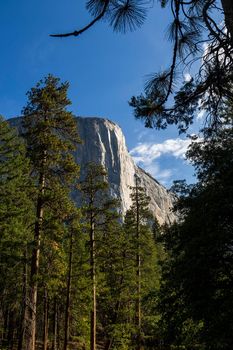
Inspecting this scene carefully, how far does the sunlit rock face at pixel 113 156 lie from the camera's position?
126m

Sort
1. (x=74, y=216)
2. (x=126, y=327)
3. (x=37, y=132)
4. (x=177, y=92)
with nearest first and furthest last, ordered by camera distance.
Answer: (x=177, y=92)
(x=37, y=132)
(x=74, y=216)
(x=126, y=327)

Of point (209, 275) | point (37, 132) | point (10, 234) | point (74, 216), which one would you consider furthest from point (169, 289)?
point (10, 234)

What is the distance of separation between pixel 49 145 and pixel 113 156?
377 ft

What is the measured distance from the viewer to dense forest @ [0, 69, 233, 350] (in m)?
10.4

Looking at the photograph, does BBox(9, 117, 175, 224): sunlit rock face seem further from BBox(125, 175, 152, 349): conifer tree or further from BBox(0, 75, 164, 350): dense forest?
BBox(125, 175, 152, 349): conifer tree

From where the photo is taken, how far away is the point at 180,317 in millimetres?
11531

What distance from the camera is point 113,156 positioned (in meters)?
131

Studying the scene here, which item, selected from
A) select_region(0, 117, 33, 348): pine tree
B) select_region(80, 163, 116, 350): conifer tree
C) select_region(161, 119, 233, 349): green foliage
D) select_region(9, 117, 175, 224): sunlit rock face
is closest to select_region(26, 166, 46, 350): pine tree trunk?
select_region(161, 119, 233, 349): green foliage

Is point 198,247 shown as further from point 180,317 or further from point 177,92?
point 177,92

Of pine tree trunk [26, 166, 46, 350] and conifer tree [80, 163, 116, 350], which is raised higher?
conifer tree [80, 163, 116, 350]

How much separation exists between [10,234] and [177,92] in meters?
17.9

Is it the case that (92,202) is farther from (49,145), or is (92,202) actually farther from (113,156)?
(113,156)

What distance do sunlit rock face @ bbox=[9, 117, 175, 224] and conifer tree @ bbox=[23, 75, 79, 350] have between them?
104 m

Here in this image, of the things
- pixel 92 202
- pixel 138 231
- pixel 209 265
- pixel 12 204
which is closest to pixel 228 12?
pixel 209 265
